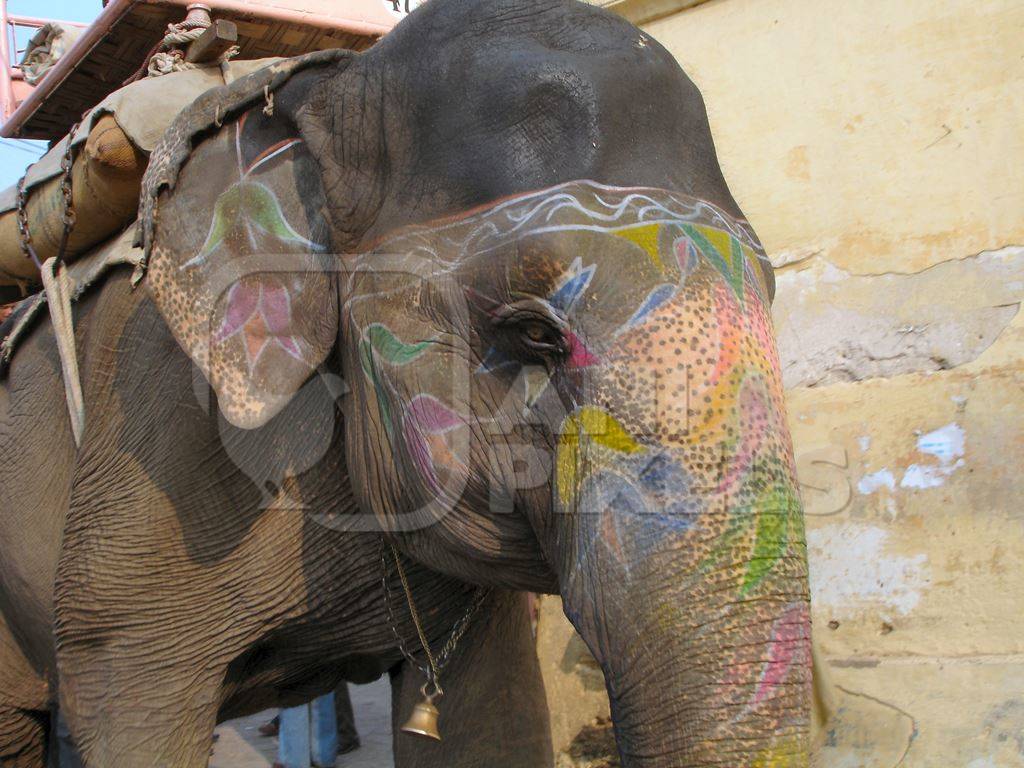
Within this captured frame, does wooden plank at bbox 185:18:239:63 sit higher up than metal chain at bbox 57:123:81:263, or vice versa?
wooden plank at bbox 185:18:239:63

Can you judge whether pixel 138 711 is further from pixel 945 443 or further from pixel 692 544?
pixel 945 443

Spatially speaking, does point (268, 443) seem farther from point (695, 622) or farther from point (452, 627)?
point (695, 622)

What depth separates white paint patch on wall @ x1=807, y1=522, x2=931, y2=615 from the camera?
281 cm

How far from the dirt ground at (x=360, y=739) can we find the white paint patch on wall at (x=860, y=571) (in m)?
2.40

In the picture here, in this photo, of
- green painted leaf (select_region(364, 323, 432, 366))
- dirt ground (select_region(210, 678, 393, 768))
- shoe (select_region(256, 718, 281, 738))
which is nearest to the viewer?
A: green painted leaf (select_region(364, 323, 432, 366))

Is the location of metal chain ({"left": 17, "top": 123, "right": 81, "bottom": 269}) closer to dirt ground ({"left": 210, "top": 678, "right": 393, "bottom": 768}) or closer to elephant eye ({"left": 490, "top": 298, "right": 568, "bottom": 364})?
Answer: elephant eye ({"left": 490, "top": 298, "right": 568, "bottom": 364})

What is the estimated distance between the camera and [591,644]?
4.78 ft

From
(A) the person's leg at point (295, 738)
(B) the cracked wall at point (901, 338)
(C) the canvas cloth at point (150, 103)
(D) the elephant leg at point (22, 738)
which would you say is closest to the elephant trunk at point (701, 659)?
(C) the canvas cloth at point (150, 103)

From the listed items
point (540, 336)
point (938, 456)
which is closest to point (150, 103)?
point (540, 336)

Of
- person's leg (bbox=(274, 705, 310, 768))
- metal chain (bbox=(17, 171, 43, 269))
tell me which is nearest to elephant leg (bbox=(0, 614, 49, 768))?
metal chain (bbox=(17, 171, 43, 269))

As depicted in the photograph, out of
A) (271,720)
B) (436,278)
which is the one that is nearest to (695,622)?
(436,278)

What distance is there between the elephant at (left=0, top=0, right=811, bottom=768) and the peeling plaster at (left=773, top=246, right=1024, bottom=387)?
116cm

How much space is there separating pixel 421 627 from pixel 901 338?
1464mm

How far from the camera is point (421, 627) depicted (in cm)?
212
